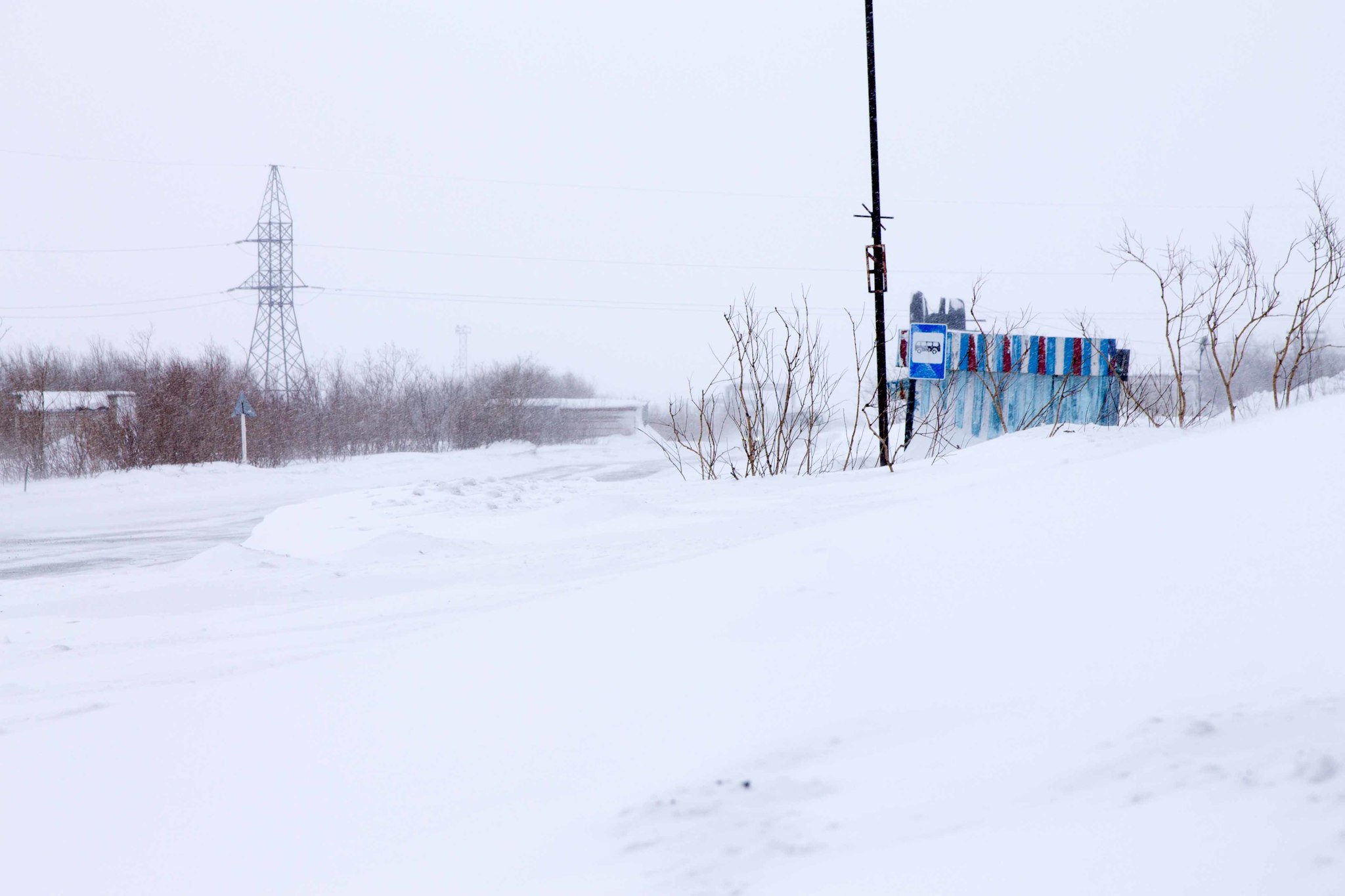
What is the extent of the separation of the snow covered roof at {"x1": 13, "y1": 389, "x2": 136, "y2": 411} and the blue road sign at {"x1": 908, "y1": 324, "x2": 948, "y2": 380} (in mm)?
17205

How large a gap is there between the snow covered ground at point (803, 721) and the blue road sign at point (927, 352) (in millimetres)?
7193

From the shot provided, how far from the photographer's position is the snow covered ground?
1.61 meters

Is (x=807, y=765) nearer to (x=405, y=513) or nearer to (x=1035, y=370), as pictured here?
(x=405, y=513)

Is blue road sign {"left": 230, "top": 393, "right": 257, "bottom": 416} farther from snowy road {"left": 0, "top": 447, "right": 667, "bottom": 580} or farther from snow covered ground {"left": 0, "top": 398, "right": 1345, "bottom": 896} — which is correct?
snow covered ground {"left": 0, "top": 398, "right": 1345, "bottom": 896}

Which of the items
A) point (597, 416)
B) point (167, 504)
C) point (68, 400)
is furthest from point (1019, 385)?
point (597, 416)

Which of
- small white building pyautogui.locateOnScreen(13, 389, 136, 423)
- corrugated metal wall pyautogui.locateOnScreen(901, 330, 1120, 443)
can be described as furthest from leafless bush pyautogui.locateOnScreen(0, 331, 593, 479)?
corrugated metal wall pyautogui.locateOnScreen(901, 330, 1120, 443)

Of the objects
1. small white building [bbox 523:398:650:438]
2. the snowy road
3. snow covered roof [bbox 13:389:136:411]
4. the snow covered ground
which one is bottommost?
the snowy road

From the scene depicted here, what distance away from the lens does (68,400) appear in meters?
22.7

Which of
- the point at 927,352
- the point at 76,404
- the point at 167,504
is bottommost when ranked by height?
the point at 167,504

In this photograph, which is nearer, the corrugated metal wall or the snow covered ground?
the snow covered ground

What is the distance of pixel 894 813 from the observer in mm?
1725

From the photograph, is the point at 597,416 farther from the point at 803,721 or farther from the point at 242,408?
the point at 803,721

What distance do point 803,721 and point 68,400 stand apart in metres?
25.3

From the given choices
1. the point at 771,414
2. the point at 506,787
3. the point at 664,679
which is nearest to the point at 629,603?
the point at 664,679
